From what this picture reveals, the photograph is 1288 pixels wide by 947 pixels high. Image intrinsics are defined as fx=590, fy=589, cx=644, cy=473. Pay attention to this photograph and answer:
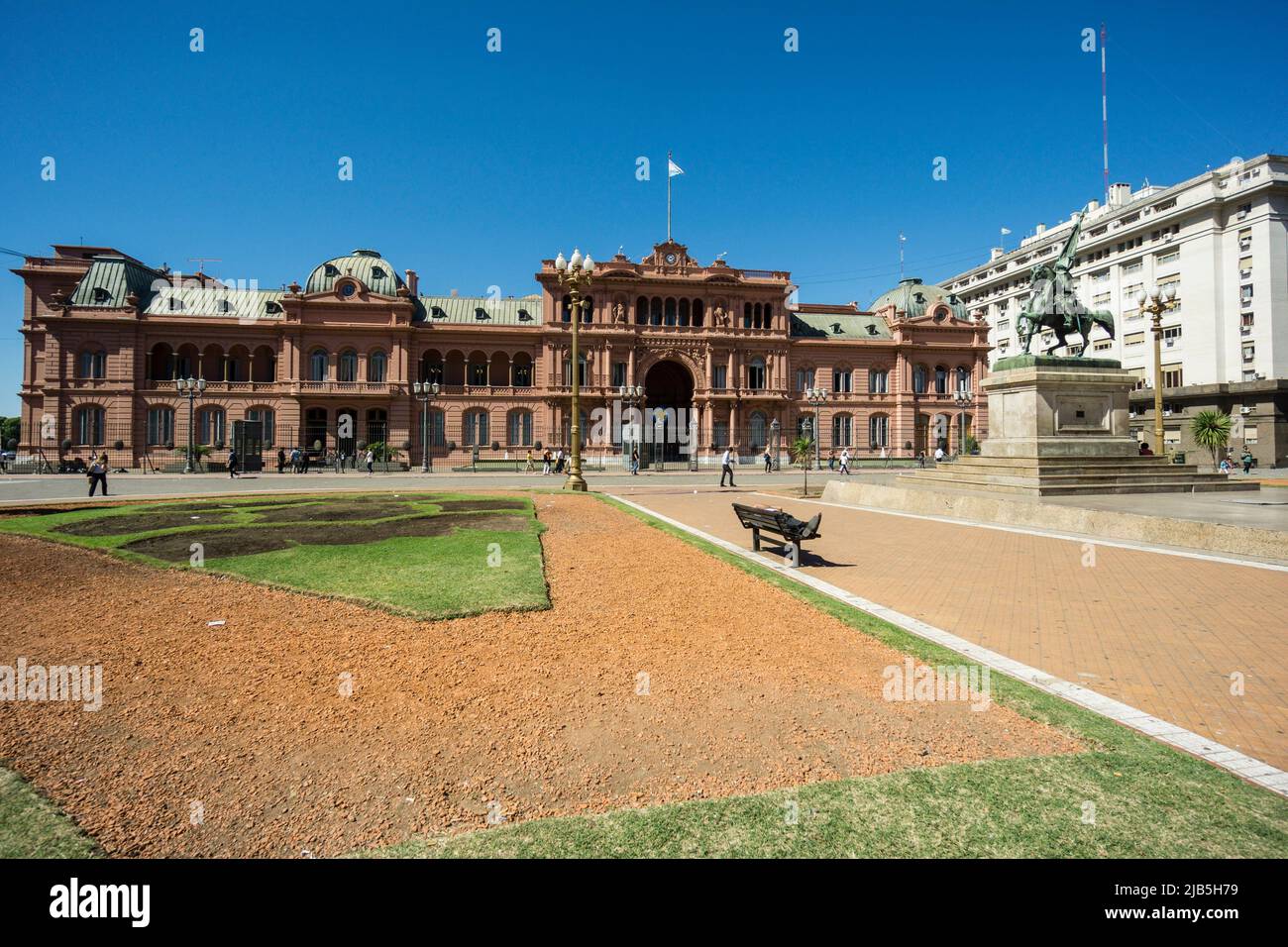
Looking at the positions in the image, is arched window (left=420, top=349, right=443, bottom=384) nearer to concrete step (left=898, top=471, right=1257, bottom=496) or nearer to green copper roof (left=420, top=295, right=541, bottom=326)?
green copper roof (left=420, top=295, right=541, bottom=326)

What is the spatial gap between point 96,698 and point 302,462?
1619 inches

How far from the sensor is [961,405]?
55.2 meters

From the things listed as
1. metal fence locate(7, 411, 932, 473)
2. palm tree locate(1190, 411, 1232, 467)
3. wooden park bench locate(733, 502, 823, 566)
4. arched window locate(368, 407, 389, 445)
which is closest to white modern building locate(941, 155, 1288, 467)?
palm tree locate(1190, 411, 1232, 467)

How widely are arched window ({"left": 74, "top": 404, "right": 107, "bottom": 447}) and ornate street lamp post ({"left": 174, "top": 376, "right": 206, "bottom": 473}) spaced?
5.73m

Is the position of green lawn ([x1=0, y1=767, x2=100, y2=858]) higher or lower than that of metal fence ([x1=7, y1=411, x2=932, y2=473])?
lower

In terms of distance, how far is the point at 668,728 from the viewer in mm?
4031

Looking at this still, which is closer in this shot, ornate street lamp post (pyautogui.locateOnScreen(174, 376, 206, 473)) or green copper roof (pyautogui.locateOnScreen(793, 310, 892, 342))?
ornate street lamp post (pyautogui.locateOnScreen(174, 376, 206, 473))

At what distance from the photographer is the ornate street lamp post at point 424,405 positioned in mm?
43200

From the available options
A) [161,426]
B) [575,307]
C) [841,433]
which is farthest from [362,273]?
[841,433]

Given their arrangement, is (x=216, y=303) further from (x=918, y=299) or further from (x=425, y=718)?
(x=918, y=299)

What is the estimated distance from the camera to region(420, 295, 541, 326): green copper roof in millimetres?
52000
